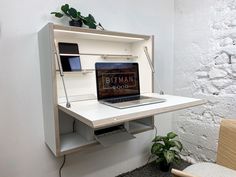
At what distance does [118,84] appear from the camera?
1.44m

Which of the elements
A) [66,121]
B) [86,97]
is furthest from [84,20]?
[66,121]

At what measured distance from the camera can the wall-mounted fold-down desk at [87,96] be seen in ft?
3.46

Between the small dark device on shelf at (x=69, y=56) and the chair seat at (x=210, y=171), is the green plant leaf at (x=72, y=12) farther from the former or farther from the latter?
the chair seat at (x=210, y=171)

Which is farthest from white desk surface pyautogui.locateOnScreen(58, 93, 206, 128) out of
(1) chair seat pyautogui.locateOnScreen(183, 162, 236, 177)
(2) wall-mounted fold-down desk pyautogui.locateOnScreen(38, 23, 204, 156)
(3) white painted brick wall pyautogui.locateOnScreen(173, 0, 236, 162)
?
(3) white painted brick wall pyautogui.locateOnScreen(173, 0, 236, 162)

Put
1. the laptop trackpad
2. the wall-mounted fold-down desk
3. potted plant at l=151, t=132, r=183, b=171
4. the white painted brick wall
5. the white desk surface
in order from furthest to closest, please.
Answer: potted plant at l=151, t=132, r=183, b=171 → the white painted brick wall → the laptop trackpad → the wall-mounted fold-down desk → the white desk surface

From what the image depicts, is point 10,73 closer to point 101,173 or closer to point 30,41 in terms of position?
point 30,41

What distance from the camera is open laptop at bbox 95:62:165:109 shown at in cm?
133

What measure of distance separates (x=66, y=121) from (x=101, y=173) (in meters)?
0.62

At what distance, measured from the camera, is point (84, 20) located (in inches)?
54.5

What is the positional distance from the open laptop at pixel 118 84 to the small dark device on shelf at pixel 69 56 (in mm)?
175

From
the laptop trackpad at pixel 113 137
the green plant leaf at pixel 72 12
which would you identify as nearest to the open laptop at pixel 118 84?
the laptop trackpad at pixel 113 137

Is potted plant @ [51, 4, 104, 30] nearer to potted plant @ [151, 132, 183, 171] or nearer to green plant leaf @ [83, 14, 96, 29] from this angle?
green plant leaf @ [83, 14, 96, 29]

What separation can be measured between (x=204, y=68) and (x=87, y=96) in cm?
118

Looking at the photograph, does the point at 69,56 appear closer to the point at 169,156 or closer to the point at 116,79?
the point at 116,79
